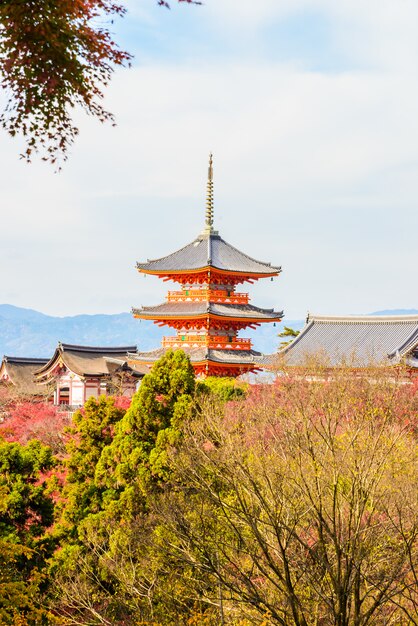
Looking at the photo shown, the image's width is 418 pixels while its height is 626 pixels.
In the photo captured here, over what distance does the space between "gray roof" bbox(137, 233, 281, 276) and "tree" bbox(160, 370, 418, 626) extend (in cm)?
2425

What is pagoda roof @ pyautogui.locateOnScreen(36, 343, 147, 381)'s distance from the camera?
160ft

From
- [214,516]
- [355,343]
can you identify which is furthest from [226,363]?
[214,516]

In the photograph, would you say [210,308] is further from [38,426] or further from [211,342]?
[38,426]

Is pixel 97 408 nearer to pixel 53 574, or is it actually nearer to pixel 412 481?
pixel 53 574

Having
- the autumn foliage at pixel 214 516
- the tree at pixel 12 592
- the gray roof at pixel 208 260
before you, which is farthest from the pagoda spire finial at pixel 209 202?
the tree at pixel 12 592

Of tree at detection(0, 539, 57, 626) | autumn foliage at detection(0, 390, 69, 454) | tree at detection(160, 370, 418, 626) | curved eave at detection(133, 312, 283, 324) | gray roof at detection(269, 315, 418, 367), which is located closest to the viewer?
tree at detection(160, 370, 418, 626)

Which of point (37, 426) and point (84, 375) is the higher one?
point (84, 375)

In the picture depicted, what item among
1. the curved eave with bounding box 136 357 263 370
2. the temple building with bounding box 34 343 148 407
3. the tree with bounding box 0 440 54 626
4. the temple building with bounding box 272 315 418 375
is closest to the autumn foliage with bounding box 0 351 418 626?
the tree with bounding box 0 440 54 626

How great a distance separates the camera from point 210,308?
136ft

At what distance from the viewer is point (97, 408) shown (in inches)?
861

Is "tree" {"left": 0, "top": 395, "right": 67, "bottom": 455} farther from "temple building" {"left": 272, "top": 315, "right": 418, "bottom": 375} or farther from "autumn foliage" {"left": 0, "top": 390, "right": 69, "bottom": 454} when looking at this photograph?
"temple building" {"left": 272, "top": 315, "right": 418, "bottom": 375}

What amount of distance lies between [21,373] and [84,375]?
31.9 feet

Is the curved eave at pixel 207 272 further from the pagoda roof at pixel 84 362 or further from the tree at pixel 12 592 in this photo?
the tree at pixel 12 592

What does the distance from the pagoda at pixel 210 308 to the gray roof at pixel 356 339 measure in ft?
6.88
